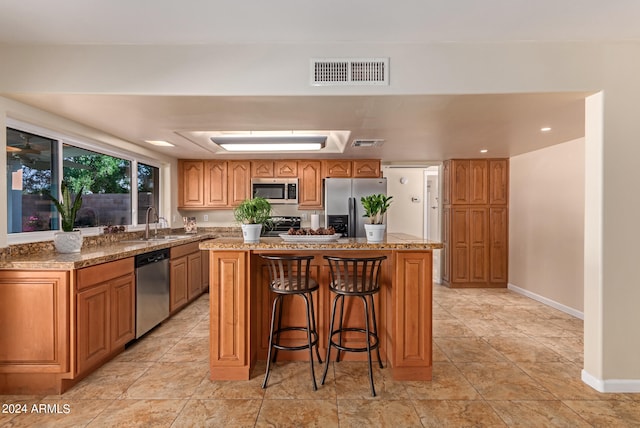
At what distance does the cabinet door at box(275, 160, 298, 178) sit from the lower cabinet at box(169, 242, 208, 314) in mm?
1736

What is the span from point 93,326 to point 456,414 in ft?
8.91

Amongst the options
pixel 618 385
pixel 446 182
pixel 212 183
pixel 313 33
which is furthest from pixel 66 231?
pixel 446 182

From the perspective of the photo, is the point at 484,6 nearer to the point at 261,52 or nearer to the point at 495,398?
the point at 261,52

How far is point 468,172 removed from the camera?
548 centimetres

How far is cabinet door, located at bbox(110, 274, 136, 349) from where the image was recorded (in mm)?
2791

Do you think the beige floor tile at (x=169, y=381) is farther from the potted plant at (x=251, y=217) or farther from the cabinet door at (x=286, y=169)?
the cabinet door at (x=286, y=169)

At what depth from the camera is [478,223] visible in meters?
5.51

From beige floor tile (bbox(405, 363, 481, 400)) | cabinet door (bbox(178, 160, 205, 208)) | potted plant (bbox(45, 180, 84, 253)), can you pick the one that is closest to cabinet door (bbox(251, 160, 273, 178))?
cabinet door (bbox(178, 160, 205, 208))

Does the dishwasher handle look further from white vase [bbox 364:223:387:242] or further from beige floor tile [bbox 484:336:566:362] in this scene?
beige floor tile [bbox 484:336:566:362]

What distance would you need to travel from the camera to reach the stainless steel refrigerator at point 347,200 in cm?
522

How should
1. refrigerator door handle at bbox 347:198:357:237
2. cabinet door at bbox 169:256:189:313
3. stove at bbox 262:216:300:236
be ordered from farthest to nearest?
stove at bbox 262:216:300:236 < refrigerator door handle at bbox 347:198:357:237 < cabinet door at bbox 169:256:189:313

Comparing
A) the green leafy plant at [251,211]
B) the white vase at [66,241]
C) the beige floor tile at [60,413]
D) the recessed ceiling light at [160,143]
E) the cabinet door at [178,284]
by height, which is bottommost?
the beige floor tile at [60,413]

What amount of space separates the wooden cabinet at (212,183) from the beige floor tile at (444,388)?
152 inches

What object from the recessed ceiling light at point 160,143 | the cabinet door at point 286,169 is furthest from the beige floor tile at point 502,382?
the recessed ceiling light at point 160,143
